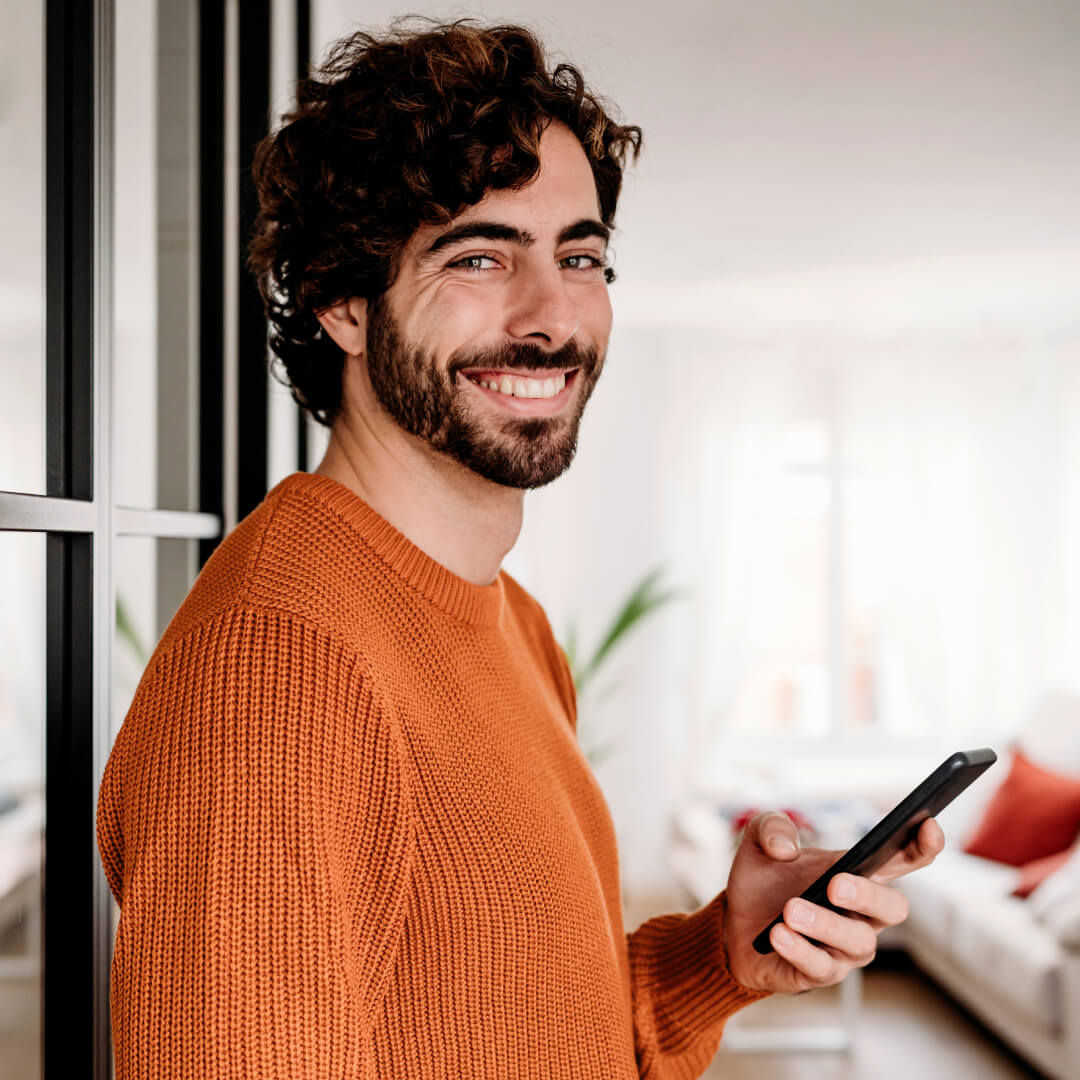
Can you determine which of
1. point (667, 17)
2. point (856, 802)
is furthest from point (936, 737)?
point (667, 17)

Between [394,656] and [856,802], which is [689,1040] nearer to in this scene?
[394,656]

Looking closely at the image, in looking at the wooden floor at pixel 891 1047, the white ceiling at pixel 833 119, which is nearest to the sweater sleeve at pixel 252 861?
the white ceiling at pixel 833 119

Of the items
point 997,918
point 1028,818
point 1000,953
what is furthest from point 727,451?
point 1000,953

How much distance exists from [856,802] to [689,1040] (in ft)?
13.0

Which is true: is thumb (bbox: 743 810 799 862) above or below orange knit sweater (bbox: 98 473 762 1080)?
below

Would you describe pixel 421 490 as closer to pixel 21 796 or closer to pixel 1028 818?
pixel 21 796

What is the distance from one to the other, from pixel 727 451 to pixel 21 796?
5.16m

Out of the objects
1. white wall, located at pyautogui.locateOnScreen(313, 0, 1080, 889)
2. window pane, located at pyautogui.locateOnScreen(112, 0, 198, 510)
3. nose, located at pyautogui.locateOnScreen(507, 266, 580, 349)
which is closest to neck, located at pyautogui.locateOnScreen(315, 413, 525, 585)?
nose, located at pyautogui.locateOnScreen(507, 266, 580, 349)

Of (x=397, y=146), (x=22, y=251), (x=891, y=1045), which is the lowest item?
(x=891, y=1045)

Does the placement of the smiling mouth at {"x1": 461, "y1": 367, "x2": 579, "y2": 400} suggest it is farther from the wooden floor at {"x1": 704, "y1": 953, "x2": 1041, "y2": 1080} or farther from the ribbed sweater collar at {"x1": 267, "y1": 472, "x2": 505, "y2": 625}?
the wooden floor at {"x1": 704, "y1": 953, "x2": 1041, "y2": 1080}

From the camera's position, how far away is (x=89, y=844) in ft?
3.12

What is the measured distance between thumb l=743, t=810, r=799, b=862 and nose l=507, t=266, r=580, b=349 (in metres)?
0.50

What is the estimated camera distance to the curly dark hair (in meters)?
0.95

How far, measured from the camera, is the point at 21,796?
2.75ft
